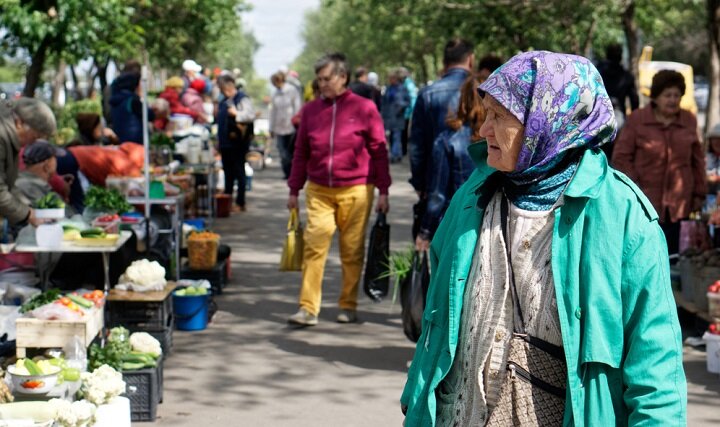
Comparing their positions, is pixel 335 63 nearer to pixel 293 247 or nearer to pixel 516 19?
pixel 293 247

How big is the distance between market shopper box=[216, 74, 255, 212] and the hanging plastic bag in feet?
24.7

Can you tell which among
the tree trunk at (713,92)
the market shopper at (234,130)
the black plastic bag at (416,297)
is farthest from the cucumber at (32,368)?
the tree trunk at (713,92)

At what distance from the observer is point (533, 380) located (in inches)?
123

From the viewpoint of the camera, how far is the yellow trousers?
900cm

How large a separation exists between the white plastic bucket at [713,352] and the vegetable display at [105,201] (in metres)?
4.44

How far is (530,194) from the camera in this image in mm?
3146

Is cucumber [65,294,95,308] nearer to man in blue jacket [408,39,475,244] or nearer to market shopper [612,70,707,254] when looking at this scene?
man in blue jacket [408,39,475,244]

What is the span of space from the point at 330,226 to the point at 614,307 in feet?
20.1

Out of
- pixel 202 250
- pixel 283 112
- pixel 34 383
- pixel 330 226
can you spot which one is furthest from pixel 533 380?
pixel 283 112

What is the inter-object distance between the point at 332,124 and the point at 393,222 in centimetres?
750

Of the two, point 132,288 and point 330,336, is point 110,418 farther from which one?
point 330,336

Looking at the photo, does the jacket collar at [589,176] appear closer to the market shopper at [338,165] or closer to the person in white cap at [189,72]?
the market shopper at [338,165]

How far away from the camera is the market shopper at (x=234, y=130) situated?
16.9 meters

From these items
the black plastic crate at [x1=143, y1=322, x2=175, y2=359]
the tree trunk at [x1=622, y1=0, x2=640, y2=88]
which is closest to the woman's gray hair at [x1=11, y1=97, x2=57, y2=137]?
the black plastic crate at [x1=143, y1=322, x2=175, y2=359]
